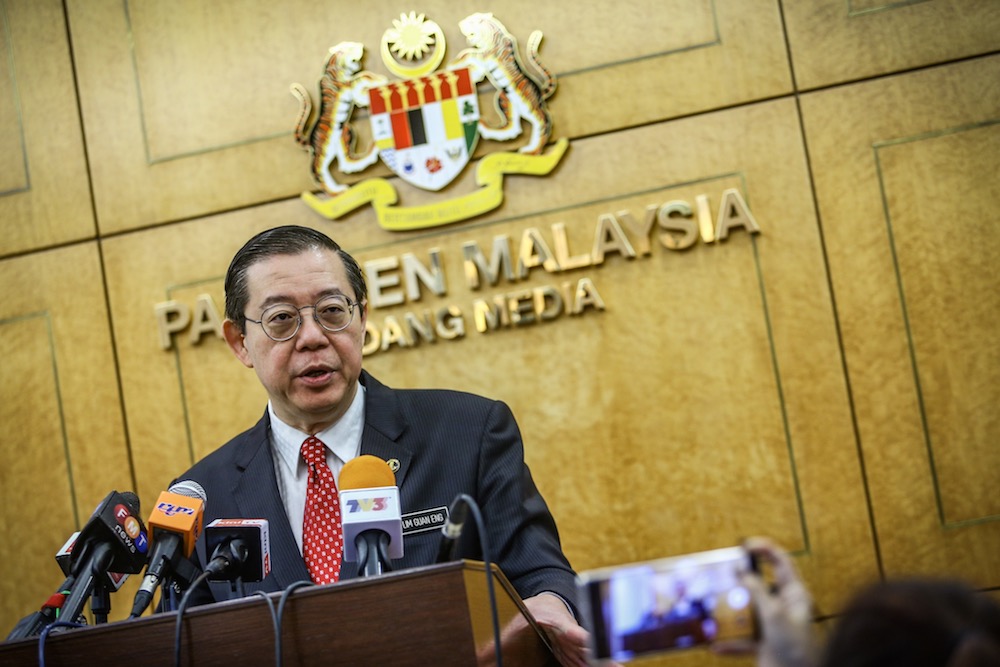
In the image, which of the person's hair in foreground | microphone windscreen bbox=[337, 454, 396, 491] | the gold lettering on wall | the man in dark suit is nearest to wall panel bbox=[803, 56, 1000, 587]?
the gold lettering on wall

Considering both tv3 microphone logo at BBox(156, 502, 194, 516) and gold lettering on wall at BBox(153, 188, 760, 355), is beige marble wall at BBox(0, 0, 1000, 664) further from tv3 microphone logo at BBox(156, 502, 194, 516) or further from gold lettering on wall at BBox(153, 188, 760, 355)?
tv3 microphone logo at BBox(156, 502, 194, 516)

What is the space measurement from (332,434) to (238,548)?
27.0 inches

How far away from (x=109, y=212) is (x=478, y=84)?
160 cm

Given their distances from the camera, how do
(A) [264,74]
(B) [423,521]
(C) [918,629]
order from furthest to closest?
(A) [264,74]
(B) [423,521]
(C) [918,629]

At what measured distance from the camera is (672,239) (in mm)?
3871

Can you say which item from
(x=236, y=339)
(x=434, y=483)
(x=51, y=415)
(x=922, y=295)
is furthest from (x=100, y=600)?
(x=922, y=295)

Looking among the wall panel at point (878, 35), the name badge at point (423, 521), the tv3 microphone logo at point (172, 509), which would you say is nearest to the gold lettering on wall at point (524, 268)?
the wall panel at point (878, 35)

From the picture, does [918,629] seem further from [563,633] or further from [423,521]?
[423,521]

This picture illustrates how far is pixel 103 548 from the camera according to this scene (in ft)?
5.89

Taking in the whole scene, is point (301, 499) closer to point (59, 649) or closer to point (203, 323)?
point (59, 649)

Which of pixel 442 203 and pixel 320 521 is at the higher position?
pixel 442 203

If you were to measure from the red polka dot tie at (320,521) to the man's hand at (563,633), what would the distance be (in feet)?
1.50

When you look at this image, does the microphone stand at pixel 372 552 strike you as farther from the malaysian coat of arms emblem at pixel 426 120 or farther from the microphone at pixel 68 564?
the malaysian coat of arms emblem at pixel 426 120

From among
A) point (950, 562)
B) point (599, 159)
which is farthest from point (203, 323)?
point (950, 562)
